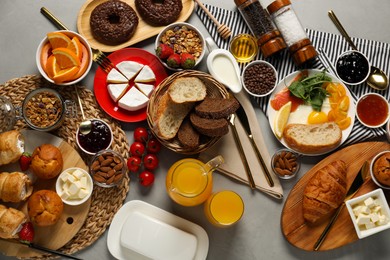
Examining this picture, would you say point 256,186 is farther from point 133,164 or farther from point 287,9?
point 287,9

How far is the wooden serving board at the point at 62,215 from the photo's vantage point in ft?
7.18


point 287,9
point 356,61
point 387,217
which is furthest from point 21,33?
point 387,217

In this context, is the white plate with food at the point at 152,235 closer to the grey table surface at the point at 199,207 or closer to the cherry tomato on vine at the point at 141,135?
the grey table surface at the point at 199,207

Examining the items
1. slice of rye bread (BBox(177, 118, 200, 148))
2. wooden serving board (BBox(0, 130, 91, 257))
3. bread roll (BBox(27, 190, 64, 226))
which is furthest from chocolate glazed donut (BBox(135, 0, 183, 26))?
bread roll (BBox(27, 190, 64, 226))

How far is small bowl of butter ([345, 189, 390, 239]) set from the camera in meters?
2.14

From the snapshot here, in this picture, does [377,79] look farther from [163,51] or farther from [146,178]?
[146,178]

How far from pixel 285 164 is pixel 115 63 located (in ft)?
3.10

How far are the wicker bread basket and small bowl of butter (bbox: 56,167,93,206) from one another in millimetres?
373

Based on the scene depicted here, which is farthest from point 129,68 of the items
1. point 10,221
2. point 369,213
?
point 369,213

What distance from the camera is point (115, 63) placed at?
2.32 meters

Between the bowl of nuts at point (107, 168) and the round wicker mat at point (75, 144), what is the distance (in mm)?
81

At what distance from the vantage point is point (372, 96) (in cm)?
230

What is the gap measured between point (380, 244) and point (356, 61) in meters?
0.89

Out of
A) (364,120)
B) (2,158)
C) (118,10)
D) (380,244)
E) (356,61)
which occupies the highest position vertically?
(118,10)
